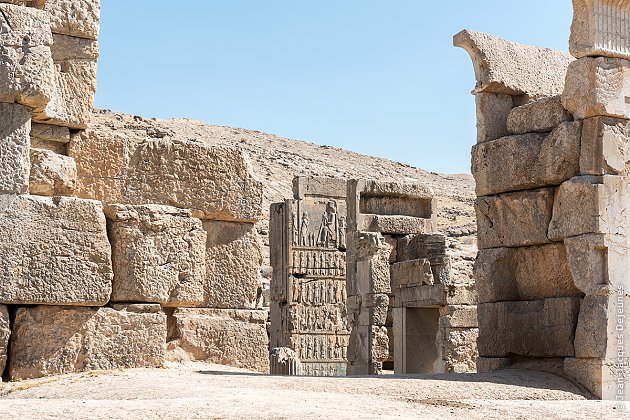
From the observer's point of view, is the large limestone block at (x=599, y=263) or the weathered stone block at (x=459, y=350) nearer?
the large limestone block at (x=599, y=263)

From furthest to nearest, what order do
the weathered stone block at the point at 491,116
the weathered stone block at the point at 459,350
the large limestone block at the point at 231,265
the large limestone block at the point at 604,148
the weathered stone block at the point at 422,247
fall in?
the weathered stone block at the point at 422,247 → the weathered stone block at the point at 459,350 → the weathered stone block at the point at 491,116 → the large limestone block at the point at 604,148 → the large limestone block at the point at 231,265

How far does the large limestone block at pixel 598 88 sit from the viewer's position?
316 inches

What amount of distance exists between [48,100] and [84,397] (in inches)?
81.4

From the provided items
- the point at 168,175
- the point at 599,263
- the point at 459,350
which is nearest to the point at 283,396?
the point at 168,175

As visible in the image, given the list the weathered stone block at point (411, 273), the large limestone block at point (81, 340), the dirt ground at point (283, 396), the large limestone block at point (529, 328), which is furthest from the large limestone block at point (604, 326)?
the weathered stone block at point (411, 273)

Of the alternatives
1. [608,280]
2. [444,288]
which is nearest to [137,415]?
[608,280]

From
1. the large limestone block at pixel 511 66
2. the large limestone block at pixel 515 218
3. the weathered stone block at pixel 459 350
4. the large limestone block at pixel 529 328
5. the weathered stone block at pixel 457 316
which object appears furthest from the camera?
the weathered stone block at pixel 457 316

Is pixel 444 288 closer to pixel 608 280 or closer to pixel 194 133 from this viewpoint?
pixel 608 280

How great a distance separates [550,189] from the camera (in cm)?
842

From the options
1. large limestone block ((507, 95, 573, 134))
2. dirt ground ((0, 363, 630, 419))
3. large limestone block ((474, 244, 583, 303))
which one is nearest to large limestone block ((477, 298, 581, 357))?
large limestone block ((474, 244, 583, 303))

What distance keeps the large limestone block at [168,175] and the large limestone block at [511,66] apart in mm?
2739

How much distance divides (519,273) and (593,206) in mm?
1243

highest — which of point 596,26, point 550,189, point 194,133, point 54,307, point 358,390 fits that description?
point 194,133

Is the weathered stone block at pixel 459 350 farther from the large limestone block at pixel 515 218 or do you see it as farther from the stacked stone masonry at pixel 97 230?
the stacked stone masonry at pixel 97 230
